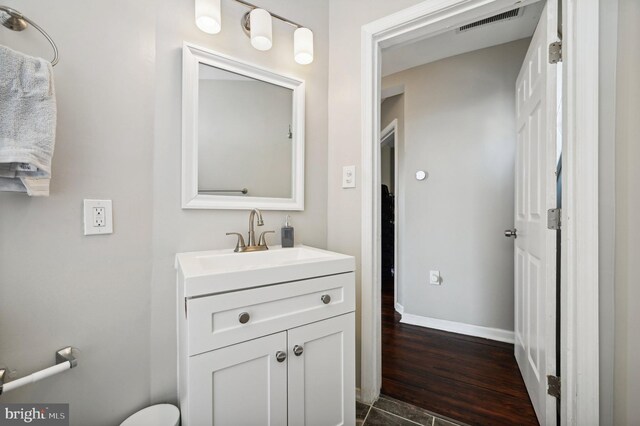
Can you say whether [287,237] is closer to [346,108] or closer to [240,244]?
[240,244]

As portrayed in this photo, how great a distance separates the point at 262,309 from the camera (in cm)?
92

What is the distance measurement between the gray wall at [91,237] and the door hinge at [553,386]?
1690 millimetres

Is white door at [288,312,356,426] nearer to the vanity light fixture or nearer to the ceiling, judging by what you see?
the vanity light fixture

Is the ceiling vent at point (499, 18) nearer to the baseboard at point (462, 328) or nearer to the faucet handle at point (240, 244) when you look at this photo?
the faucet handle at point (240, 244)

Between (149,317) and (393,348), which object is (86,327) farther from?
(393,348)

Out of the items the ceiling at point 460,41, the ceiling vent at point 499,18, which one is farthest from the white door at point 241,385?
the ceiling vent at point 499,18

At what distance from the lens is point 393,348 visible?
2.16 m

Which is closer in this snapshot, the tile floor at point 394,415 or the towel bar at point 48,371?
the towel bar at point 48,371

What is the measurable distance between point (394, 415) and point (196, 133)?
171 centimetres

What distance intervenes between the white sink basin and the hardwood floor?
1033 mm

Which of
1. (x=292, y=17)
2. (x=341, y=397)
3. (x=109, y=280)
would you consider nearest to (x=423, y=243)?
(x=341, y=397)

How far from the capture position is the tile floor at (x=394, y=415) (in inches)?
53.4

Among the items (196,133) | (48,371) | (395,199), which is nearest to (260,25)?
(196,133)

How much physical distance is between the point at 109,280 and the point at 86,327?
0.17m
